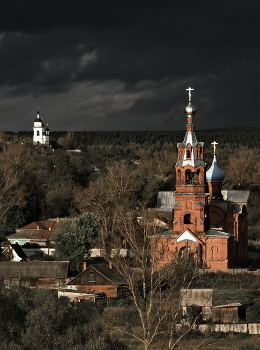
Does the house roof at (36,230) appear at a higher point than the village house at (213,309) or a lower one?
higher

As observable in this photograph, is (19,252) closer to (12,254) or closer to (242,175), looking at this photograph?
(12,254)

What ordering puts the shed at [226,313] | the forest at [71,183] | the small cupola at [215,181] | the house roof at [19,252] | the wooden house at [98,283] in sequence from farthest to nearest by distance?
the forest at [71,183], the small cupola at [215,181], the house roof at [19,252], the wooden house at [98,283], the shed at [226,313]

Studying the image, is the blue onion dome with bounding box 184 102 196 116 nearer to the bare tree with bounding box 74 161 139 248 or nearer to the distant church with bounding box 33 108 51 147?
the bare tree with bounding box 74 161 139 248

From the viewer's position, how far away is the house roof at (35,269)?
1581 inches

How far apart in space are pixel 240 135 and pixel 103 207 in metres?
95.2

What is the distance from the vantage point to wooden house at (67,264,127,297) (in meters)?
37.2

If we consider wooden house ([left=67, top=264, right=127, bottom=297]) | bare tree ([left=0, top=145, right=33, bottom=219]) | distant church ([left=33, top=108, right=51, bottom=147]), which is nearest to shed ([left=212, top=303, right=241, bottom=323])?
wooden house ([left=67, top=264, right=127, bottom=297])

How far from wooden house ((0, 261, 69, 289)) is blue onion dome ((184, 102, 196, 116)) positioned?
35.4 feet

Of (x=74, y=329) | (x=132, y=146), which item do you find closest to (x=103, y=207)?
(x=74, y=329)

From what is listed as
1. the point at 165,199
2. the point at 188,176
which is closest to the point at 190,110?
the point at 188,176

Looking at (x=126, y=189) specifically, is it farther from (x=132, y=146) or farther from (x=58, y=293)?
(x=132, y=146)

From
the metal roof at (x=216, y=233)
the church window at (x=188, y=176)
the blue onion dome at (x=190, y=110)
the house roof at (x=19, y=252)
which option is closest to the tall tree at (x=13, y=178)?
the house roof at (x=19, y=252)

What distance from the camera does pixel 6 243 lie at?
170 ft

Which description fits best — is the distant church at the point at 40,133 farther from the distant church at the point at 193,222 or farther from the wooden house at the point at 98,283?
the wooden house at the point at 98,283
